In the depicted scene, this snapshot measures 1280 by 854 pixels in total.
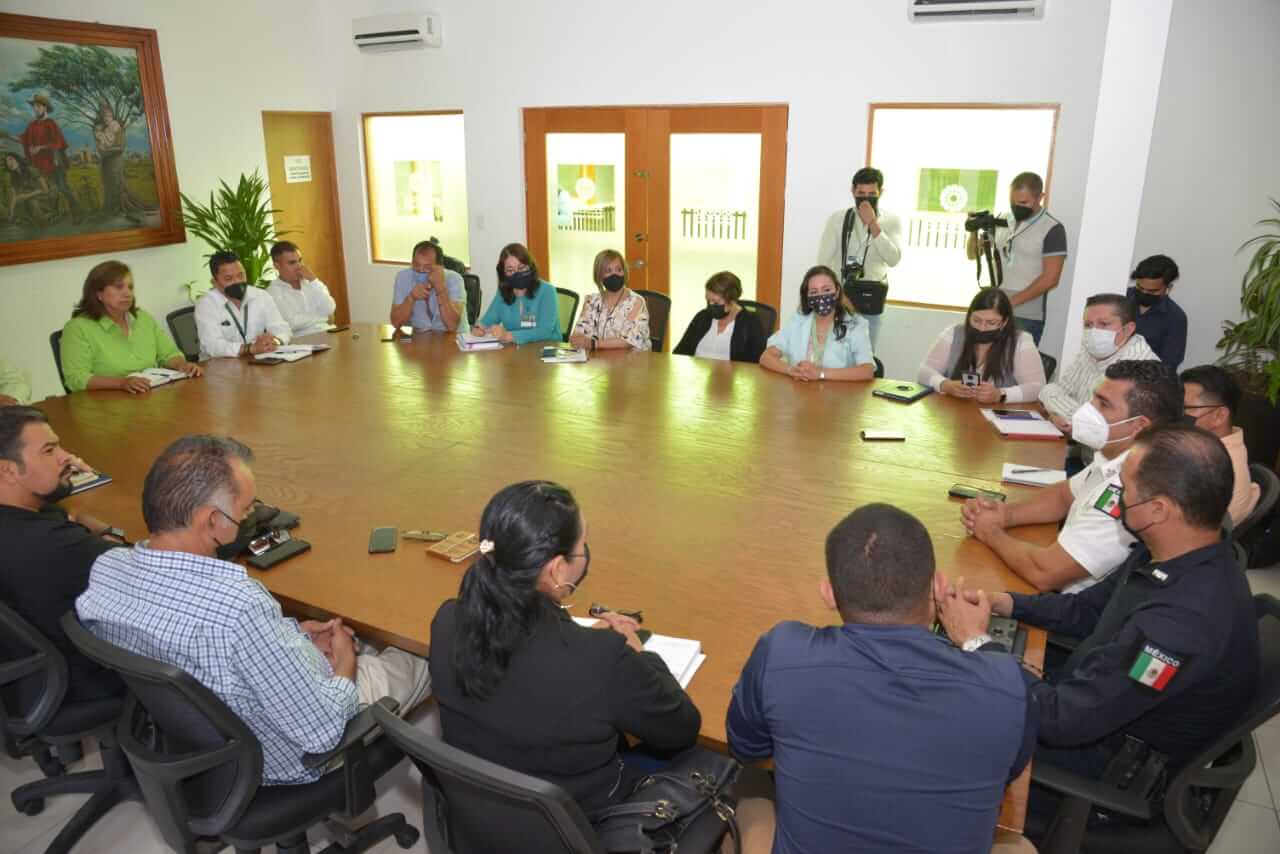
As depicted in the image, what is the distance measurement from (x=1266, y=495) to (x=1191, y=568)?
1176 mm

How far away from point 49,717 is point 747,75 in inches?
238

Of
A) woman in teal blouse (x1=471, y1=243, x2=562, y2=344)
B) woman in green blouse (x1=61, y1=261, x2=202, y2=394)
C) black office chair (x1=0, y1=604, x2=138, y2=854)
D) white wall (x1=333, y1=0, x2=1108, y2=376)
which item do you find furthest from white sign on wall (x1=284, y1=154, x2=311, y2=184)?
black office chair (x1=0, y1=604, x2=138, y2=854)

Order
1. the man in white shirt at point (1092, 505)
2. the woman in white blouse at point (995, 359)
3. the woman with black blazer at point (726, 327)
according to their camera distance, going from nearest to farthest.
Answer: the man in white shirt at point (1092, 505) → the woman in white blouse at point (995, 359) → the woman with black blazer at point (726, 327)

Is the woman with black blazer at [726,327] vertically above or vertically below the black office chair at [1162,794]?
above

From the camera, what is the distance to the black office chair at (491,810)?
1.46 metres

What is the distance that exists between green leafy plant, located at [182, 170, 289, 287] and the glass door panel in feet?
11.4

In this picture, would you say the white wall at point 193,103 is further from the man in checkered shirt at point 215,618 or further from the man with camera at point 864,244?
the man in checkered shirt at point 215,618

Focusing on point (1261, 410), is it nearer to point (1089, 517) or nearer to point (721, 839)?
point (1089, 517)

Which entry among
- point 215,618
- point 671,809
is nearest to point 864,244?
point 671,809

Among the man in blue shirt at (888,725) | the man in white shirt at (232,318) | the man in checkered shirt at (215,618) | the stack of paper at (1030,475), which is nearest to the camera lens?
the man in blue shirt at (888,725)

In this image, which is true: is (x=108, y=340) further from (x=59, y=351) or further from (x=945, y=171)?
(x=945, y=171)

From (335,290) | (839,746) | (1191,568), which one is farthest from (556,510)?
(335,290)

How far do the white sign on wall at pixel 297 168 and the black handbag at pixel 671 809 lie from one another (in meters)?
7.94

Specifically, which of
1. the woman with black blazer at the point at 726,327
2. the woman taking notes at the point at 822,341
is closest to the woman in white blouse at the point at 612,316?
the woman with black blazer at the point at 726,327
